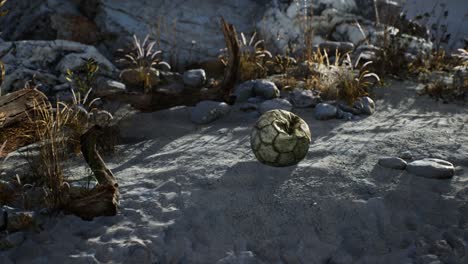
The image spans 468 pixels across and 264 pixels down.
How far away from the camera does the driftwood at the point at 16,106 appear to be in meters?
4.46

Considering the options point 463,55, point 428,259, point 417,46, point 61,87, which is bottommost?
point 428,259

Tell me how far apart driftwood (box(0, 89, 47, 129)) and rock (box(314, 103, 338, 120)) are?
290 cm

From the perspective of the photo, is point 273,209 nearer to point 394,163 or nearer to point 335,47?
point 394,163

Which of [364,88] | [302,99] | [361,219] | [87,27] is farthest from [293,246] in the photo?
[87,27]

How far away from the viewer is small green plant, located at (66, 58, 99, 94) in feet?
18.2

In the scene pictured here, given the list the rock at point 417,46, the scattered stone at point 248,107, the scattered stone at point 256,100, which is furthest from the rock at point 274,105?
the rock at point 417,46

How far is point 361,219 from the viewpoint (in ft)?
11.7

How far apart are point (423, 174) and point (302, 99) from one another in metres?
2.13

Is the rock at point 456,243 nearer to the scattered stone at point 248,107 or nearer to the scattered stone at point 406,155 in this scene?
the scattered stone at point 406,155

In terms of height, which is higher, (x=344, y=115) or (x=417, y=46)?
(x=417, y=46)

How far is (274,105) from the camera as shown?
575 cm

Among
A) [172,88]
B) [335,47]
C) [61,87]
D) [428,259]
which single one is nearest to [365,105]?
[335,47]

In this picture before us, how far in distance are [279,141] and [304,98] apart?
181 cm

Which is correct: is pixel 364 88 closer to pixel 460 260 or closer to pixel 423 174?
pixel 423 174
